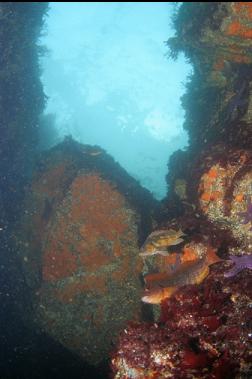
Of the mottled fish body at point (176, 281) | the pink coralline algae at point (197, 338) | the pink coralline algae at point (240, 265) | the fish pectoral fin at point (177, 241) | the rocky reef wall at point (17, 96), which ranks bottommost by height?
the pink coralline algae at point (197, 338)

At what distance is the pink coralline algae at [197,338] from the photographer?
4.06m

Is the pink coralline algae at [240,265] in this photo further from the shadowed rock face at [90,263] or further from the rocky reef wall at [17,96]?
the rocky reef wall at [17,96]

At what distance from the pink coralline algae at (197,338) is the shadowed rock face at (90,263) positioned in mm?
3611

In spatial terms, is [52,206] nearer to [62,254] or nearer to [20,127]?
[62,254]

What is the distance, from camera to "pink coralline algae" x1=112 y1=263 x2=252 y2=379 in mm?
4059

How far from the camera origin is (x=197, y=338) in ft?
14.3

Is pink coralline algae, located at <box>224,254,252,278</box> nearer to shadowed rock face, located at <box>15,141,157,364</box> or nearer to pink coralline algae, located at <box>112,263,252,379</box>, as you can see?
pink coralline algae, located at <box>112,263,252,379</box>

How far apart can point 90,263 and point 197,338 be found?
4513 millimetres

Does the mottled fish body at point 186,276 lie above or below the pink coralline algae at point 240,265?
below

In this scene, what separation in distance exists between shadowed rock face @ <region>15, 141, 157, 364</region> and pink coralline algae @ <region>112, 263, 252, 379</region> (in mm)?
3611

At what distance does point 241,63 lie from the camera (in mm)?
8742

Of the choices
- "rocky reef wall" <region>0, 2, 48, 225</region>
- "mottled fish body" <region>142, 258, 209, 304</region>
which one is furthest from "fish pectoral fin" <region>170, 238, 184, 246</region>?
"rocky reef wall" <region>0, 2, 48, 225</region>

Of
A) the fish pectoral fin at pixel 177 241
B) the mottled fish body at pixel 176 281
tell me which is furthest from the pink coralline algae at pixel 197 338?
the fish pectoral fin at pixel 177 241

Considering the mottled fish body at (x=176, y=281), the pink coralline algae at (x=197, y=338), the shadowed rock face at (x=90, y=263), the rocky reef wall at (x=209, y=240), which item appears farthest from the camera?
the shadowed rock face at (x=90, y=263)
